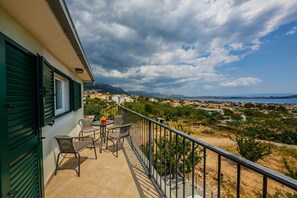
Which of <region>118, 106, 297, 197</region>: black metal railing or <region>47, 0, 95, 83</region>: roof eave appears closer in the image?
<region>118, 106, 297, 197</region>: black metal railing

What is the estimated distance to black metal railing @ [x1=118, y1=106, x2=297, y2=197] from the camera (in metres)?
0.82

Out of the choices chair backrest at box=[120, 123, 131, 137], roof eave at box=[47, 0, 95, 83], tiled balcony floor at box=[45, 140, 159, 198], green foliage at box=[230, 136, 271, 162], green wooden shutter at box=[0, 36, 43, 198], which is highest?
roof eave at box=[47, 0, 95, 83]

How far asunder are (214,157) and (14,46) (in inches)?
388

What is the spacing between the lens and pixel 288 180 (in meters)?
0.58

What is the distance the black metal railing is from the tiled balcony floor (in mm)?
213

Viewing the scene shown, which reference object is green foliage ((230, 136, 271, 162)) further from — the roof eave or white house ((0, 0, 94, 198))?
the roof eave

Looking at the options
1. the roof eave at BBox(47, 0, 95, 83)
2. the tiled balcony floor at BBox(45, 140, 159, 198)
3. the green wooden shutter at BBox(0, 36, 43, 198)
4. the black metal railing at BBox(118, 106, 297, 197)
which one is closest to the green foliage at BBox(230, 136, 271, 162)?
the black metal railing at BBox(118, 106, 297, 197)

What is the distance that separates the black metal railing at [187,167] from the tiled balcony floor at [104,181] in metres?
0.21

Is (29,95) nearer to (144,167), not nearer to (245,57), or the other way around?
(144,167)

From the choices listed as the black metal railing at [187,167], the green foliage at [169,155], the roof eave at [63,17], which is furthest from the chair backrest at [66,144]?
the roof eave at [63,17]

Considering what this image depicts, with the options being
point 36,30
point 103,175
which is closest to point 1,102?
point 36,30

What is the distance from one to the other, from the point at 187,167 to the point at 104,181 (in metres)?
3.76

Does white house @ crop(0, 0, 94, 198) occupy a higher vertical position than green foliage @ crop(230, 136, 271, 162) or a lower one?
higher

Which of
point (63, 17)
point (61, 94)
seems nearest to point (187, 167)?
point (61, 94)
